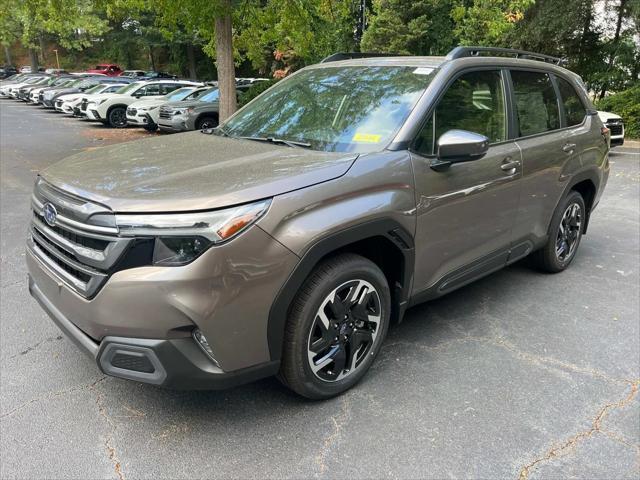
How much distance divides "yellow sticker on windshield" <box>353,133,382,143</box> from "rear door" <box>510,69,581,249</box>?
136 cm

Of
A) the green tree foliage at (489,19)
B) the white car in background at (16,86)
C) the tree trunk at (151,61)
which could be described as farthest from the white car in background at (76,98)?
the tree trunk at (151,61)

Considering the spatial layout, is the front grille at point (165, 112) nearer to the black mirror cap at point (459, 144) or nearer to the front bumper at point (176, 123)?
the front bumper at point (176, 123)

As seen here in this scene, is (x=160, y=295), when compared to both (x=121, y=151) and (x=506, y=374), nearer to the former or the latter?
(x=121, y=151)

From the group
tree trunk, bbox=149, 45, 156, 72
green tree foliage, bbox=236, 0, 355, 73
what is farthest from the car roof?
tree trunk, bbox=149, 45, 156, 72

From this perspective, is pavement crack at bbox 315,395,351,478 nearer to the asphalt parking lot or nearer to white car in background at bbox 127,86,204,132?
the asphalt parking lot

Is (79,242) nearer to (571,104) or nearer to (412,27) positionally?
(571,104)

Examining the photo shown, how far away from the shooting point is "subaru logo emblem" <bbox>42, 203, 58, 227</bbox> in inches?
103

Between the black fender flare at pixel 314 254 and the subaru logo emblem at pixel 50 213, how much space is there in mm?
1189

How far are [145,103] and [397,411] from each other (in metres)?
16.2

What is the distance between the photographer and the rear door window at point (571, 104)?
14.7 feet

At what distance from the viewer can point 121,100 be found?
59.7 feet

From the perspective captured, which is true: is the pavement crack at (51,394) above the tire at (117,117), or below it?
above

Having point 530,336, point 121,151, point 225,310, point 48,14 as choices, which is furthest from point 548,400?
point 48,14

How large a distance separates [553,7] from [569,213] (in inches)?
602
